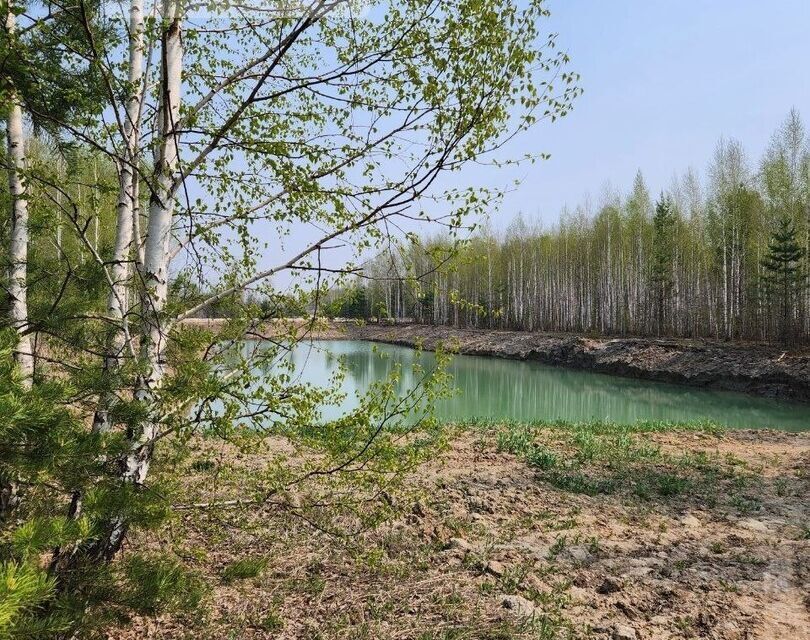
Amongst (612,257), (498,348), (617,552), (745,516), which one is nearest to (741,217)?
(612,257)

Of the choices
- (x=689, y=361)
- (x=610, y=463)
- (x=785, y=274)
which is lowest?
(x=610, y=463)

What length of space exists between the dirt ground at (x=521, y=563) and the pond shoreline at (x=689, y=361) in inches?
414

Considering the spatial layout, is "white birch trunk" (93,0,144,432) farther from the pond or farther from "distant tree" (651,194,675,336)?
"distant tree" (651,194,675,336)

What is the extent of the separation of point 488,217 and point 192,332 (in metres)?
1.58

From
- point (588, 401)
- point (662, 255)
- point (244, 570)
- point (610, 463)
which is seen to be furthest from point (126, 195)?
point (662, 255)

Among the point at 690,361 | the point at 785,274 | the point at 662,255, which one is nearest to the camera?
the point at 690,361

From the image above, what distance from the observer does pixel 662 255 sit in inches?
1244

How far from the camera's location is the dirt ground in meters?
3.04

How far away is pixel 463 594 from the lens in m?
3.46

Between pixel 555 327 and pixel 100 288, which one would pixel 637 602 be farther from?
pixel 555 327

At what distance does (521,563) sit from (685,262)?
33827 mm

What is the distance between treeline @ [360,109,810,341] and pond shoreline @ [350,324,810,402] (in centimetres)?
385

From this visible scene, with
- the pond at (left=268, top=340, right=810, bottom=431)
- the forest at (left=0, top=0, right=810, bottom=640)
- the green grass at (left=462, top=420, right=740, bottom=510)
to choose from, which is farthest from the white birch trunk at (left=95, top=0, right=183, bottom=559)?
the pond at (left=268, top=340, right=810, bottom=431)

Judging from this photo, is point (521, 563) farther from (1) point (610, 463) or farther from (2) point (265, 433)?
(1) point (610, 463)
